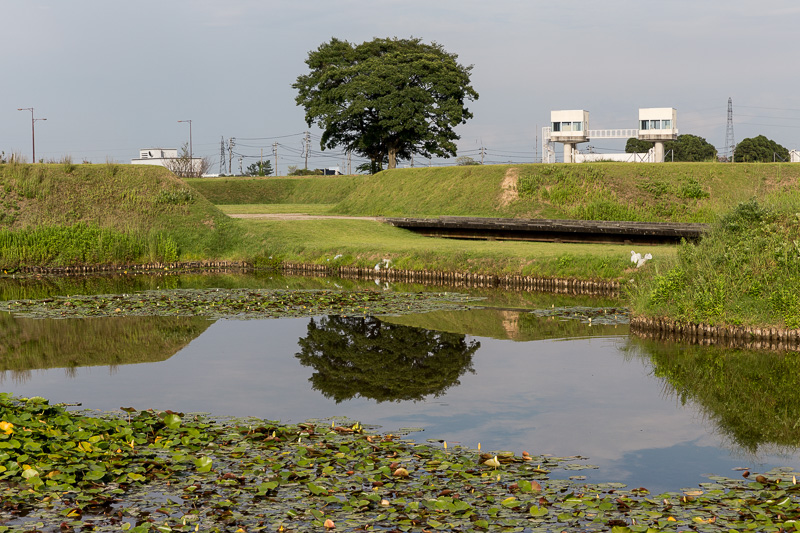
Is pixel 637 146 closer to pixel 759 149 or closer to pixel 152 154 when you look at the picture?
pixel 759 149

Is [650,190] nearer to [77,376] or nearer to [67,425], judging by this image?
[77,376]

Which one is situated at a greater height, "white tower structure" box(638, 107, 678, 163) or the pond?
"white tower structure" box(638, 107, 678, 163)

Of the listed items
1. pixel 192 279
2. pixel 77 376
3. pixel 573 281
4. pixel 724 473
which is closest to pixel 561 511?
pixel 724 473

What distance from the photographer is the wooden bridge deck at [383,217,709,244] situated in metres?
35.8

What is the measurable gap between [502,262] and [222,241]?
54.0 ft

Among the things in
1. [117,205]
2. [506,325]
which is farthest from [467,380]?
[117,205]

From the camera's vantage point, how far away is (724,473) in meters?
11.2

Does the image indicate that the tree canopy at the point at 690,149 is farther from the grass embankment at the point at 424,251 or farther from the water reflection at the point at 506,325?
the water reflection at the point at 506,325

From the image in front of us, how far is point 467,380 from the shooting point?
1689 centimetres

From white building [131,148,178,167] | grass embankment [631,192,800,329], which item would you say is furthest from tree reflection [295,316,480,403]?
white building [131,148,178,167]

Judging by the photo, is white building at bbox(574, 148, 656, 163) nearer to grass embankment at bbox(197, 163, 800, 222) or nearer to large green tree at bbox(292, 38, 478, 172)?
large green tree at bbox(292, 38, 478, 172)

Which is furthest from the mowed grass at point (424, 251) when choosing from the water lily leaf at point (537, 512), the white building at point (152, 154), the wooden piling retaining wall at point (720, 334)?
the white building at point (152, 154)

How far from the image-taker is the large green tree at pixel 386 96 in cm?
7369

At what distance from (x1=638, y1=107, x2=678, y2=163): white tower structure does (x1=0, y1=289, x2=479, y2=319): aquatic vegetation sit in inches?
3515
